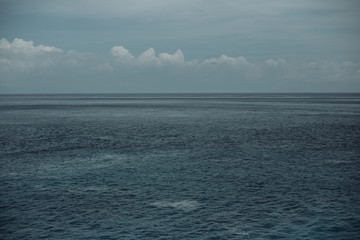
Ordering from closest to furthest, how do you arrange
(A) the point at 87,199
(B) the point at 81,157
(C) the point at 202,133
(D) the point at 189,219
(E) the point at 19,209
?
1. (D) the point at 189,219
2. (E) the point at 19,209
3. (A) the point at 87,199
4. (B) the point at 81,157
5. (C) the point at 202,133

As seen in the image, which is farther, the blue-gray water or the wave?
the wave

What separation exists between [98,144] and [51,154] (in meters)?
16.0

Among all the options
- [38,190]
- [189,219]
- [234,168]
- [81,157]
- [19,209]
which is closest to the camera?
[189,219]

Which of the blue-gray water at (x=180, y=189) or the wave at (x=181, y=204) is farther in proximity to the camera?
the wave at (x=181, y=204)

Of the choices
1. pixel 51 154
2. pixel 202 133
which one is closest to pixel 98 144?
pixel 51 154

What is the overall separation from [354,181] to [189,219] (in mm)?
31293

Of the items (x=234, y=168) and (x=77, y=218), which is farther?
(x=234, y=168)

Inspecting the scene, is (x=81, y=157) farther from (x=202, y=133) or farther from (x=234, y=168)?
(x=202, y=133)

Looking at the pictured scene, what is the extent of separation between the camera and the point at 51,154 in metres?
78.3

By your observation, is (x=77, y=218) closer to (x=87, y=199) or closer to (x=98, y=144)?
(x=87, y=199)

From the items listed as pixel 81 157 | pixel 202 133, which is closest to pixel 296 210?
pixel 81 157

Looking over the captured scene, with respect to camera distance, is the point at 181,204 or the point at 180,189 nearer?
the point at 181,204

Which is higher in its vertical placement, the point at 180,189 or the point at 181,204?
the point at 180,189

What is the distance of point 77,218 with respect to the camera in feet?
137
